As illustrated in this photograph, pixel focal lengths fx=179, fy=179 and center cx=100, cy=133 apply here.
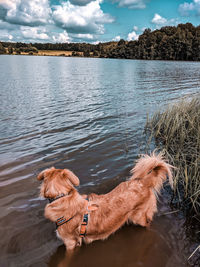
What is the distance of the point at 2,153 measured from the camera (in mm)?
6055

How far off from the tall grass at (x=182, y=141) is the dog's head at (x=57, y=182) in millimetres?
2533

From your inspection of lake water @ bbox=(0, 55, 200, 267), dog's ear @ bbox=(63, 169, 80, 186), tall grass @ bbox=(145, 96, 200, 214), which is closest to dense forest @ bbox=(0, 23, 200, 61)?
lake water @ bbox=(0, 55, 200, 267)

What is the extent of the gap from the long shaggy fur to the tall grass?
1.13 m

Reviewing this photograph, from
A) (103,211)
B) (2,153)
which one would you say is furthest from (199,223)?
(2,153)

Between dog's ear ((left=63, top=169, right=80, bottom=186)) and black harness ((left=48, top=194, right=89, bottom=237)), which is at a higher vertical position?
dog's ear ((left=63, top=169, right=80, bottom=186))

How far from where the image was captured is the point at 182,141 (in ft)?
18.2

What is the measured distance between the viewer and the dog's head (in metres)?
2.70

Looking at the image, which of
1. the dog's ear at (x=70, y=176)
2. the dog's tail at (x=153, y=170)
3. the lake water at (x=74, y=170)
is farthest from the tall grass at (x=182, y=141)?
the dog's ear at (x=70, y=176)

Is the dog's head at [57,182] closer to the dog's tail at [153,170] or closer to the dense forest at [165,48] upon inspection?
the dog's tail at [153,170]

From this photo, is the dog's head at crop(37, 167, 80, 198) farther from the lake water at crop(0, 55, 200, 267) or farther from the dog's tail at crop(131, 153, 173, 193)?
the dog's tail at crop(131, 153, 173, 193)

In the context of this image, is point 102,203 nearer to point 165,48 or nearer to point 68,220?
point 68,220

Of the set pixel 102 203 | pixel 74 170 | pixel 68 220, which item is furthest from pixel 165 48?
pixel 68 220

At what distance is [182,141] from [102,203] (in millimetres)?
3633

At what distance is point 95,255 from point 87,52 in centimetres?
13795
